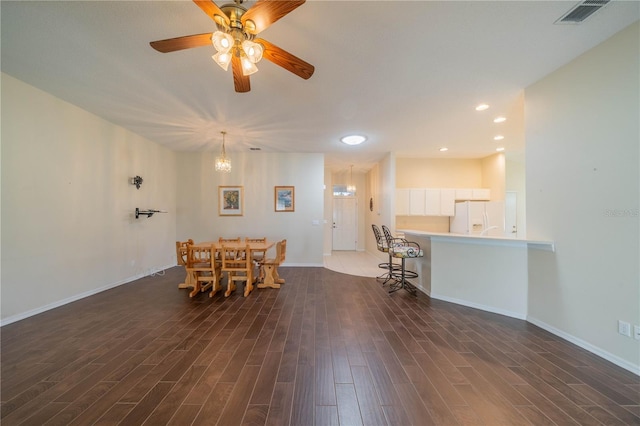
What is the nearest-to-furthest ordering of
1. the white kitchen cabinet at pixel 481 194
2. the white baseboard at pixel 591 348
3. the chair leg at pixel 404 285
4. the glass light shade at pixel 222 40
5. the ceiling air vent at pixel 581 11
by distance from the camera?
the glass light shade at pixel 222 40 < the ceiling air vent at pixel 581 11 < the white baseboard at pixel 591 348 < the chair leg at pixel 404 285 < the white kitchen cabinet at pixel 481 194

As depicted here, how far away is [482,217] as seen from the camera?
222 inches

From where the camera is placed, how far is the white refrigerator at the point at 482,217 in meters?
5.51

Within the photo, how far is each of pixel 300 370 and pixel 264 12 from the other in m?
2.61

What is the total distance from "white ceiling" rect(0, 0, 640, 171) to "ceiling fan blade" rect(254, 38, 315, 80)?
29 cm

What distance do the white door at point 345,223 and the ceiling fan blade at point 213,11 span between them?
23.7 ft

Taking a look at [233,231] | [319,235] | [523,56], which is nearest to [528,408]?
[523,56]

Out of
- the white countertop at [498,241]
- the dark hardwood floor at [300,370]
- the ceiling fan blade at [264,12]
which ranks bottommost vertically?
the dark hardwood floor at [300,370]

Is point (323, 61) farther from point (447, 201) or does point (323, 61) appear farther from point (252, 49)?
point (447, 201)

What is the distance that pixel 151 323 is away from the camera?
2.72 metres

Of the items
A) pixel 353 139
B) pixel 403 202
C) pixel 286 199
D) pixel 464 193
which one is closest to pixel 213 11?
pixel 353 139

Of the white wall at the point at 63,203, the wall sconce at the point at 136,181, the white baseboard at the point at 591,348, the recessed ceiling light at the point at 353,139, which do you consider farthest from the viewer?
the recessed ceiling light at the point at 353,139

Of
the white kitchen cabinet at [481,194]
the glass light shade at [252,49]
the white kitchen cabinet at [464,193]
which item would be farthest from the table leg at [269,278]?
the white kitchen cabinet at [481,194]

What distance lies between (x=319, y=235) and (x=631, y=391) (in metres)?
4.75

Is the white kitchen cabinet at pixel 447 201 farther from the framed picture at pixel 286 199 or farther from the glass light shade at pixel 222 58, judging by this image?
the glass light shade at pixel 222 58
